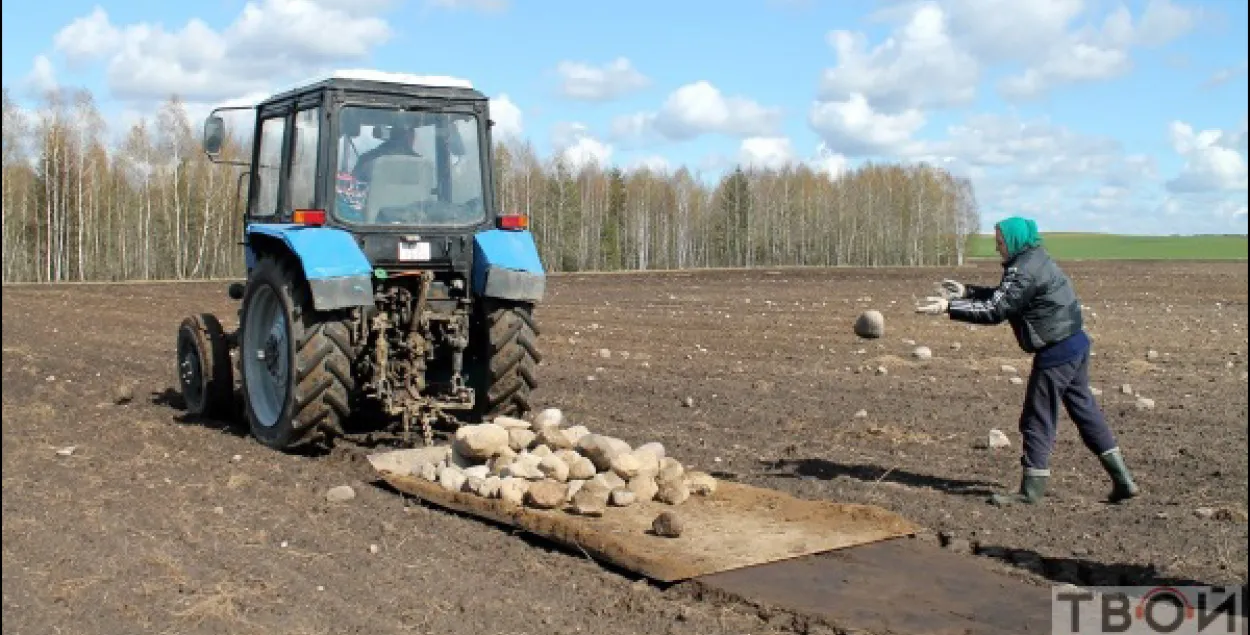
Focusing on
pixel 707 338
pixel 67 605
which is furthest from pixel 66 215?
pixel 67 605

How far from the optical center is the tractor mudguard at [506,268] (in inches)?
327

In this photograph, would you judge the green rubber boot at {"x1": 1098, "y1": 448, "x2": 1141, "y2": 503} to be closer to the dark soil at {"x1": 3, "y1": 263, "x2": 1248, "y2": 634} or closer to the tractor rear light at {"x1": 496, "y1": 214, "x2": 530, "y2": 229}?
the dark soil at {"x1": 3, "y1": 263, "x2": 1248, "y2": 634}

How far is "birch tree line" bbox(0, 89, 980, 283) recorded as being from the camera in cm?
4378

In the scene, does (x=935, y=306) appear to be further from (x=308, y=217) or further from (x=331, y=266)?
(x=308, y=217)

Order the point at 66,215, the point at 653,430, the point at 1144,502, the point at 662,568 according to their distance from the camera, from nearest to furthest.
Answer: the point at 662,568 → the point at 1144,502 → the point at 653,430 → the point at 66,215

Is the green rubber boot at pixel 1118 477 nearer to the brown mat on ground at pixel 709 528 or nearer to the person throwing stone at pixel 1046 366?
the person throwing stone at pixel 1046 366

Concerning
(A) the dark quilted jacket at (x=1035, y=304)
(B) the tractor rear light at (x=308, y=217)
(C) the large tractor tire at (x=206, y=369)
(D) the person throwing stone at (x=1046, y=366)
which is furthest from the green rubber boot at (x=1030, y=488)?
(C) the large tractor tire at (x=206, y=369)

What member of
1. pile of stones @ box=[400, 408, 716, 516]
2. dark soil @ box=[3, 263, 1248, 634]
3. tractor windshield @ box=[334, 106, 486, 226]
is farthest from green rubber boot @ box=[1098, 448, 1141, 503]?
tractor windshield @ box=[334, 106, 486, 226]

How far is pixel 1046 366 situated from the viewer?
6824 mm

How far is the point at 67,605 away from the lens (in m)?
4.81

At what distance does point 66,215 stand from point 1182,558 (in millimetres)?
44673

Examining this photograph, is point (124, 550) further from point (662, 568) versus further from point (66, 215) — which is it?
point (66, 215)

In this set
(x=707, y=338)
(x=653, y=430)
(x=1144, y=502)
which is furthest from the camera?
(x=707, y=338)

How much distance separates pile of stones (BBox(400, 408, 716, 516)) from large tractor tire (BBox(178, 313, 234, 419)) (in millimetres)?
2753
